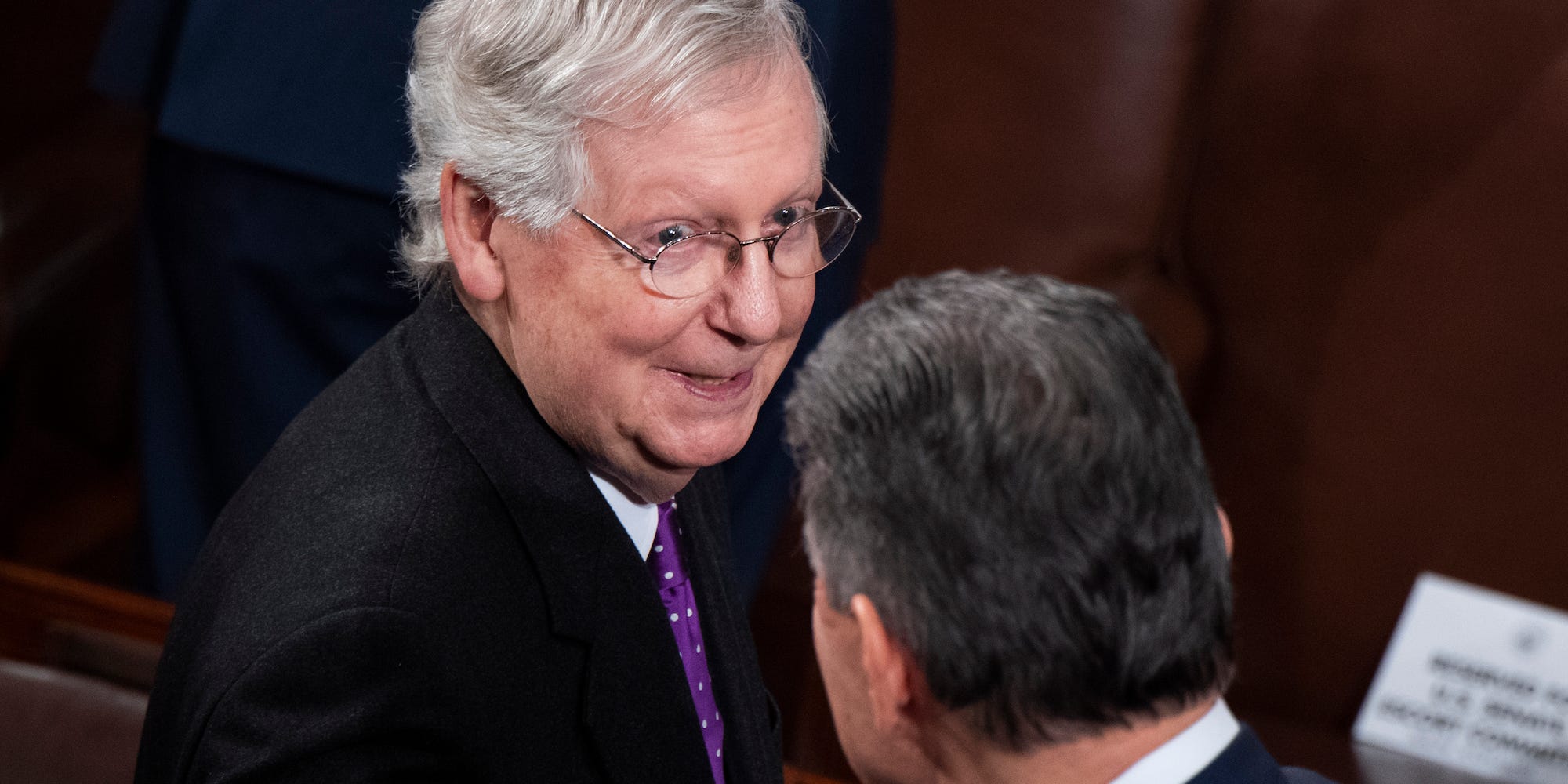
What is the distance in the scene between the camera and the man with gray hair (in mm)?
898

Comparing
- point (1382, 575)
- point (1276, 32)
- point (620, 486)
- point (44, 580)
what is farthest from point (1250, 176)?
point (44, 580)

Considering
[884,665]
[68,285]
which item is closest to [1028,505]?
[884,665]

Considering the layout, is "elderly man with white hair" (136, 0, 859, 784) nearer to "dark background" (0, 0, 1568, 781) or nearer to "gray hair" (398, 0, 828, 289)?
"gray hair" (398, 0, 828, 289)

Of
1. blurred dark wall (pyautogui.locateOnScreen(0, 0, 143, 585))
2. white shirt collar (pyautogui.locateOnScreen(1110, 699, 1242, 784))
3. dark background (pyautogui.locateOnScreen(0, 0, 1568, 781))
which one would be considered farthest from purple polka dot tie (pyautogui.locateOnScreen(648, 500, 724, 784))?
blurred dark wall (pyautogui.locateOnScreen(0, 0, 143, 585))

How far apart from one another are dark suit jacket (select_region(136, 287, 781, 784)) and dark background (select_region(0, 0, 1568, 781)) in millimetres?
1158

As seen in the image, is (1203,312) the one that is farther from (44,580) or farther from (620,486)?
(44,580)

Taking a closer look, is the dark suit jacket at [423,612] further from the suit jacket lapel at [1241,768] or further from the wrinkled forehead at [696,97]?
the suit jacket lapel at [1241,768]

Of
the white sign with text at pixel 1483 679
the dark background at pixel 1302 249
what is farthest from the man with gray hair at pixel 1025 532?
the dark background at pixel 1302 249

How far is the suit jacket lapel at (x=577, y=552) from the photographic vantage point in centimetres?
119

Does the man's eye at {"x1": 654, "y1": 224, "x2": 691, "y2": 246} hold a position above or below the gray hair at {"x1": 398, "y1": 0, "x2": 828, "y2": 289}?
below

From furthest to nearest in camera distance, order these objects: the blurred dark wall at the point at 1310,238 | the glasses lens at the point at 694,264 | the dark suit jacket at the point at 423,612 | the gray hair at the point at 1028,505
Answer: the blurred dark wall at the point at 1310,238
the glasses lens at the point at 694,264
the dark suit jacket at the point at 423,612
the gray hair at the point at 1028,505

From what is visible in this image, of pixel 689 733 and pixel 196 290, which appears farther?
pixel 196 290

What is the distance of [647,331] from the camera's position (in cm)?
115

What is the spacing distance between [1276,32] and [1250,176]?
0.72 ft
